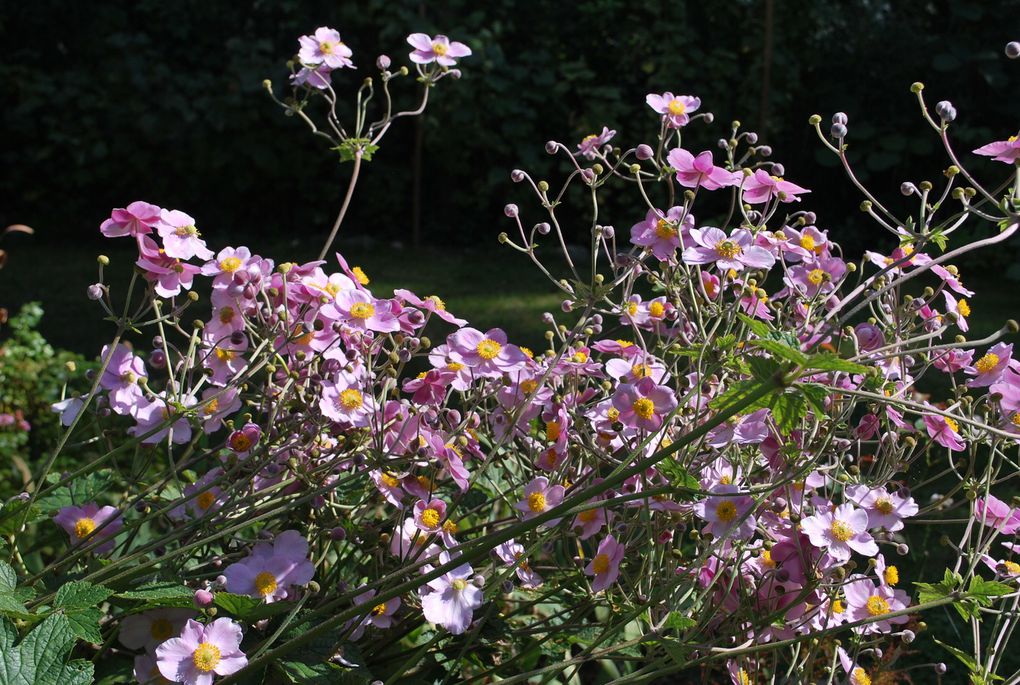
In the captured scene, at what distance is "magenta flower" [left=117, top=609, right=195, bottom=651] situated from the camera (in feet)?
3.90

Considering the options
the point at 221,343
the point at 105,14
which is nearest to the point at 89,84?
the point at 105,14

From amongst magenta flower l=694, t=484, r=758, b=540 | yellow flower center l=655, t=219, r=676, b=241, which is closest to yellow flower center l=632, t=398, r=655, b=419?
magenta flower l=694, t=484, r=758, b=540

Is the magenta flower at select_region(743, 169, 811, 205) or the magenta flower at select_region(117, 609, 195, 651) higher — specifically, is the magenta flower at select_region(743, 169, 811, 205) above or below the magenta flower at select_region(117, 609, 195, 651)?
above

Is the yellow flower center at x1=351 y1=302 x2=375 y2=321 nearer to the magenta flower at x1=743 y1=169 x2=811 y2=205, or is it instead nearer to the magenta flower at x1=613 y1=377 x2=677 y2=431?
the magenta flower at x1=613 y1=377 x2=677 y2=431

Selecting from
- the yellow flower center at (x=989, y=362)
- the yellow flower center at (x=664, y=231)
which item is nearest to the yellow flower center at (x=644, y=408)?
the yellow flower center at (x=664, y=231)

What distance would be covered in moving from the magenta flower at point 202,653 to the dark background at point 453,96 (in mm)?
5213

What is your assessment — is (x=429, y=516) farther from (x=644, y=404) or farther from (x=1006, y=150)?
(x=1006, y=150)

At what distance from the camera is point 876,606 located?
123 centimetres

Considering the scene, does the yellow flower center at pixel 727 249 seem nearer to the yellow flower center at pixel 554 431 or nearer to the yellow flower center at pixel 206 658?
the yellow flower center at pixel 554 431

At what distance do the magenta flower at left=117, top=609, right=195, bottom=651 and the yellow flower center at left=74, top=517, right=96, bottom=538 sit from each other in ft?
0.55

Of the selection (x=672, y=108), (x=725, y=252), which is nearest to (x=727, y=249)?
(x=725, y=252)

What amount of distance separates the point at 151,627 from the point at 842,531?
0.77 metres

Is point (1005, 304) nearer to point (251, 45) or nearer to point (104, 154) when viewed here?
point (251, 45)

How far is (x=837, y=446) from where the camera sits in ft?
4.08
